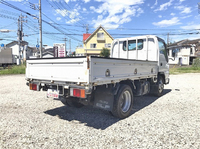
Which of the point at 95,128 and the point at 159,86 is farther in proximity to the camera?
the point at 159,86

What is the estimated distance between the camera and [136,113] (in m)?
4.84

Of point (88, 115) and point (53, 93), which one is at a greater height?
point (53, 93)

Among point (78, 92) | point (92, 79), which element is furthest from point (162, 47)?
point (78, 92)

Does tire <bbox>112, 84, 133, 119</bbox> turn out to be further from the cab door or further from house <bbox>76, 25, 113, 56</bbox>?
house <bbox>76, 25, 113, 56</bbox>

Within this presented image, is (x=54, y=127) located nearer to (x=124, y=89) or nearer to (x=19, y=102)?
(x=124, y=89)

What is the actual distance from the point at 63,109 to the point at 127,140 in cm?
277

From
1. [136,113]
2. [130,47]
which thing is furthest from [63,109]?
[130,47]

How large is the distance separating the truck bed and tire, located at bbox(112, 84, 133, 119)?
0.34 meters

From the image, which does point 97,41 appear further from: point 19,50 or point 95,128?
point 95,128

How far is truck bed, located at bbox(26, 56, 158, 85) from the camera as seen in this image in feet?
10.6

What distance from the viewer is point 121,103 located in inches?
172

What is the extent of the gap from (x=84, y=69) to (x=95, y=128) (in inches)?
60.0

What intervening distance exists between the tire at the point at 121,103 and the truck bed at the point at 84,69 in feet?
1.12

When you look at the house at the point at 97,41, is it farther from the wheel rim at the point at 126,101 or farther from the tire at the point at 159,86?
the wheel rim at the point at 126,101
